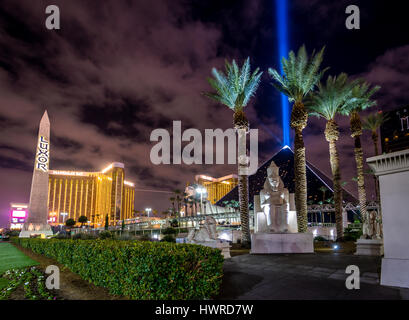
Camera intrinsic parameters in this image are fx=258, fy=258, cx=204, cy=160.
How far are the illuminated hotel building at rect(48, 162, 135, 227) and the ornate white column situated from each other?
433 ft

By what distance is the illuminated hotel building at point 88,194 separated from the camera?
426 ft

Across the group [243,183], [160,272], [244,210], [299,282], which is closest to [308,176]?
[244,210]

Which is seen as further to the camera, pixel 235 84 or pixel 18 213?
pixel 18 213

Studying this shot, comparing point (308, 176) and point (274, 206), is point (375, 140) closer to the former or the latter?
point (274, 206)

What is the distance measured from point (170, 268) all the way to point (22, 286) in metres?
5.64

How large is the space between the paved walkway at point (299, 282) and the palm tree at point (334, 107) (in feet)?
45.7

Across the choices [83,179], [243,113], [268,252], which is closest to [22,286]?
[268,252]

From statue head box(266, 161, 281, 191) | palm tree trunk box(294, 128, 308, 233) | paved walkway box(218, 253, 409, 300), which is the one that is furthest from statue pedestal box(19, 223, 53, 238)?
paved walkway box(218, 253, 409, 300)

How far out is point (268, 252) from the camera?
11.6m

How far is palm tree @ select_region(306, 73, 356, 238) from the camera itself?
824 inches

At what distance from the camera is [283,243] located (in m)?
11.6

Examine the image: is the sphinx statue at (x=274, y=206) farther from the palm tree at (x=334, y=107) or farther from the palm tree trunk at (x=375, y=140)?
the palm tree trunk at (x=375, y=140)

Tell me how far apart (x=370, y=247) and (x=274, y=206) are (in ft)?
14.4
